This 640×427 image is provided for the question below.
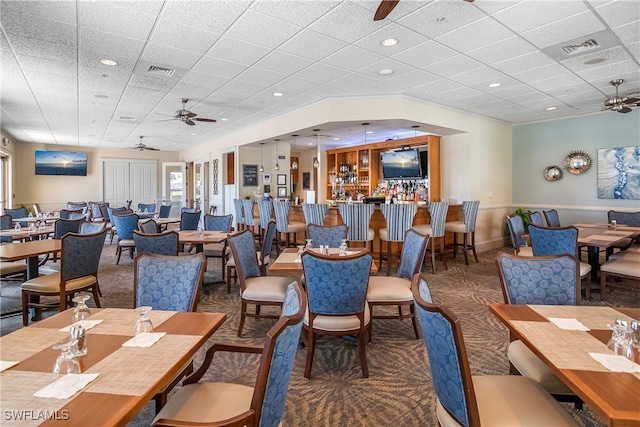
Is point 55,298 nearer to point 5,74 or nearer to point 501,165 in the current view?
point 5,74

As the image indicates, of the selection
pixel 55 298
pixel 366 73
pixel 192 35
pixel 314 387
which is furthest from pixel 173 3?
pixel 55 298

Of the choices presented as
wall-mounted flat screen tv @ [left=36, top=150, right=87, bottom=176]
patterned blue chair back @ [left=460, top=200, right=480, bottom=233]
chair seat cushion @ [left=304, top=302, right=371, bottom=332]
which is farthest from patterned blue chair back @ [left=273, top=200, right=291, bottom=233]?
wall-mounted flat screen tv @ [left=36, top=150, right=87, bottom=176]

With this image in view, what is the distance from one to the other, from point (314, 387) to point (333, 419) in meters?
0.39

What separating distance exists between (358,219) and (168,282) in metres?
3.92

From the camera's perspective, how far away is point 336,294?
99.3 inches

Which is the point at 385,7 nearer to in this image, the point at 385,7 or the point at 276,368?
the point at 385,7

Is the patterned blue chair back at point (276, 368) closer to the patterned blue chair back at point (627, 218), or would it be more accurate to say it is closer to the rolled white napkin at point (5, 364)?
the rolled white napkin at point (5, 364)

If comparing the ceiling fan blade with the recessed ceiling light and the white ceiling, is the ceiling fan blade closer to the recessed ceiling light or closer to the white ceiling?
the white ceiling

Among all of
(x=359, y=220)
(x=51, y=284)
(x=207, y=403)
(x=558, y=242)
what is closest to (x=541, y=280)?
(x=207, y=403)

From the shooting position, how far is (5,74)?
4863 mm

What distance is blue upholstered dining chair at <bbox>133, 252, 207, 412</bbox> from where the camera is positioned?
7.37 ft

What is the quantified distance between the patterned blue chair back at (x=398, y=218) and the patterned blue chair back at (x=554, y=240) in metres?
1.75

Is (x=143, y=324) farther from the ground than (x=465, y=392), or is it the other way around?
(x=143, y=324)

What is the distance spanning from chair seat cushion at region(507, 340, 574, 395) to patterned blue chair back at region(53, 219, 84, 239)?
19.2 feet
